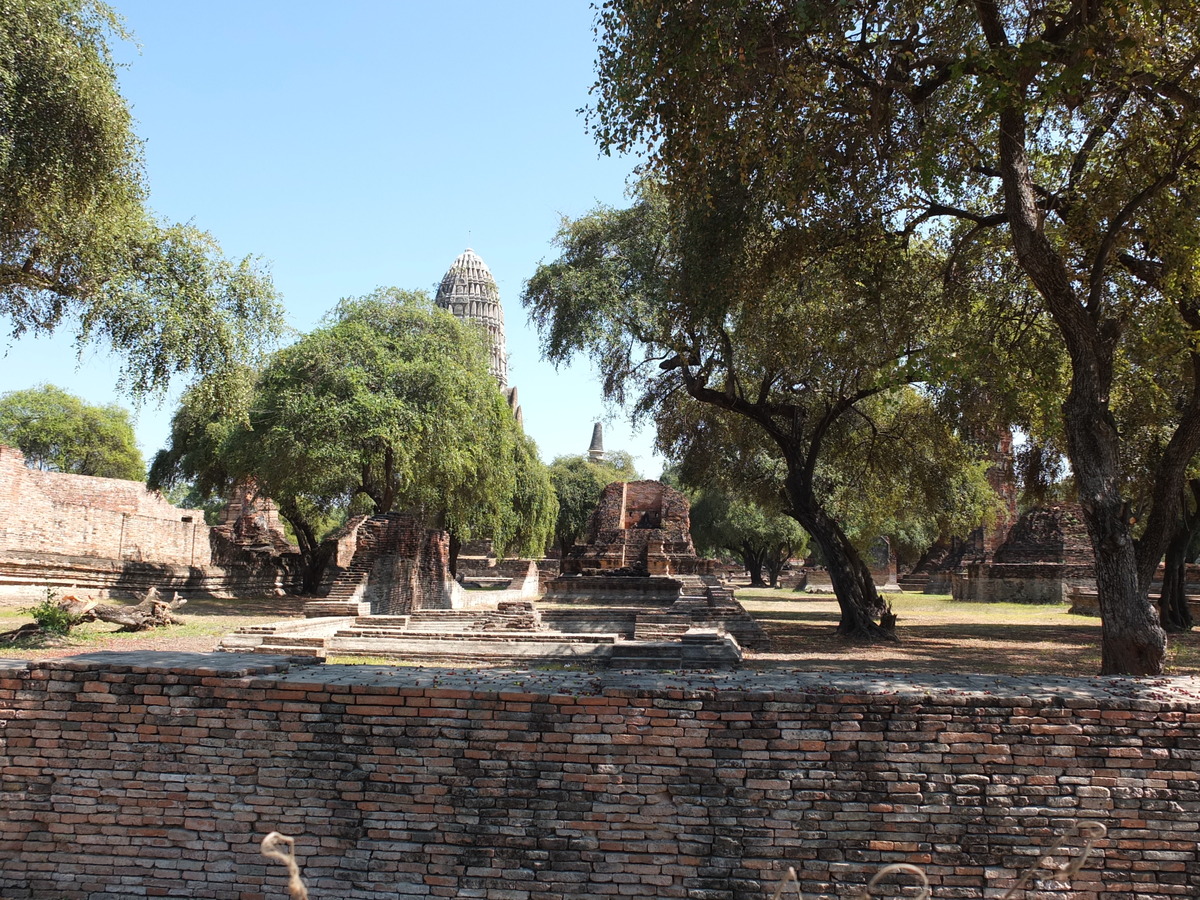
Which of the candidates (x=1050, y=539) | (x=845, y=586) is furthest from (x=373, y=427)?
(x=1050, y=539)

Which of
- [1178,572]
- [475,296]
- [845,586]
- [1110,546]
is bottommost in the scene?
[845,586]

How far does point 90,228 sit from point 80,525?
13.3 m

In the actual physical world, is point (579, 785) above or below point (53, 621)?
above

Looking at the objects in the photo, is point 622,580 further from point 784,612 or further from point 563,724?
point 563,724

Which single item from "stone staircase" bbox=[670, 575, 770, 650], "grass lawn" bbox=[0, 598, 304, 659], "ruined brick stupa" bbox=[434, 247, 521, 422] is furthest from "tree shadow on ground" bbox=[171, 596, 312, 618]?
"ruined brick stupa" bbox=[434, 247, 521, 422]

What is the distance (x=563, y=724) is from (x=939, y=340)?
10.1m

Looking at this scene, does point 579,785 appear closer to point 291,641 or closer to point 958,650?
point 291,641

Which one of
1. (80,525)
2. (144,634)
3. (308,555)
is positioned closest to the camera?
(144,634)

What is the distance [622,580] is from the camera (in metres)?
25.1

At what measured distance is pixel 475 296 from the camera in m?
76.4

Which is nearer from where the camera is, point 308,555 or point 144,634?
point 144,634

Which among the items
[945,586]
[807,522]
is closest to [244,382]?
[807,522]

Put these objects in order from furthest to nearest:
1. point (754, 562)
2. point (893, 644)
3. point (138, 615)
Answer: point (754, 562) < point (893, 644) < point (138, 615)

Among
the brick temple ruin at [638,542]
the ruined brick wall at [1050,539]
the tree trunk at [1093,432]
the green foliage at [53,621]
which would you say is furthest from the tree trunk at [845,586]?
the ruined brick wall at [1050,539]
